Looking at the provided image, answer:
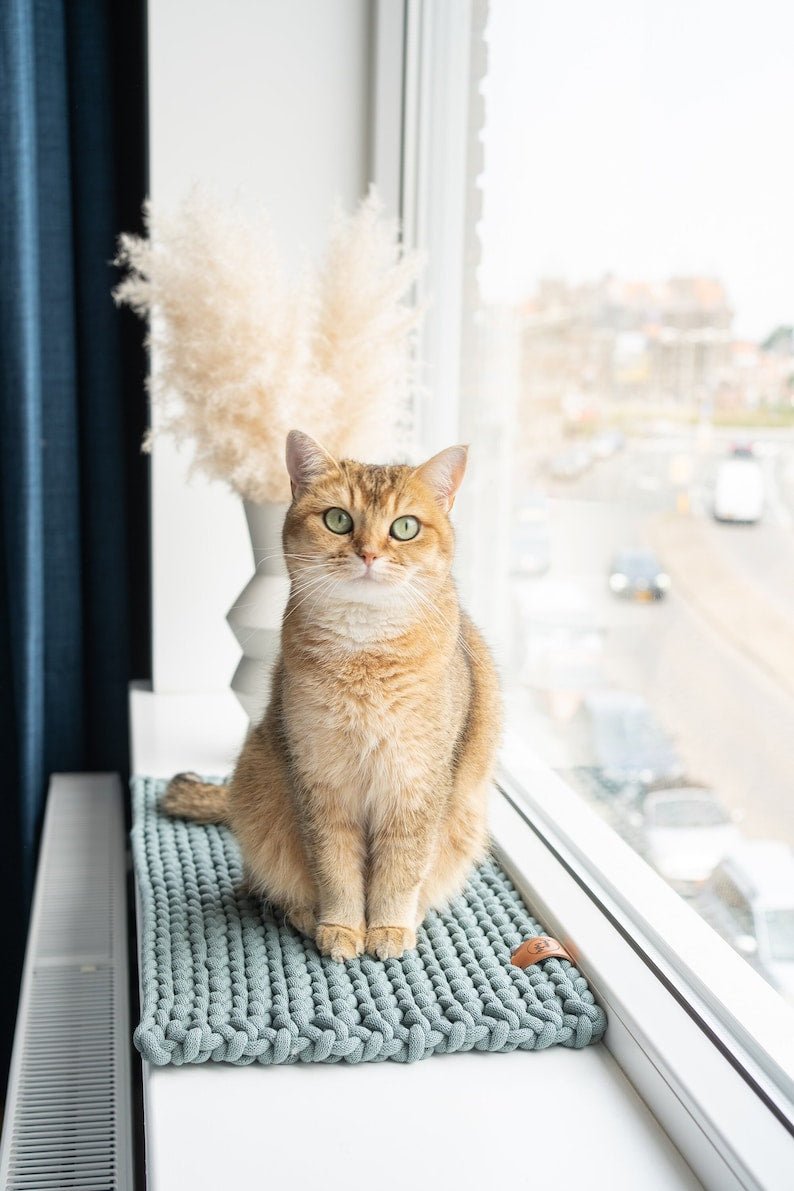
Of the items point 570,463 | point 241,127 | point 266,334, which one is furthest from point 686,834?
point 241,127

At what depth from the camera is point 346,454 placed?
132 centimetres

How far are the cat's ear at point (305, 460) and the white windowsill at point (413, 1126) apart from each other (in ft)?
1.48

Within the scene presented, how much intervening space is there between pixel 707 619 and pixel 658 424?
21cm

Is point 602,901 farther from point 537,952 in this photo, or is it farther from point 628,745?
point 628,745

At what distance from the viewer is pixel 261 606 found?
4.46 feet

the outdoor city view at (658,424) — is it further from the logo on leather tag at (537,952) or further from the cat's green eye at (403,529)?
the cat's green eye at (403,529)

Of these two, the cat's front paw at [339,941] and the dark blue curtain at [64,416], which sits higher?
the dark blue curtain at [64,416]

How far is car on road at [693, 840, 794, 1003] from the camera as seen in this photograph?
0.82 meters

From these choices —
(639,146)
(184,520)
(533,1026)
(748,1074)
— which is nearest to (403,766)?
(533,1026)

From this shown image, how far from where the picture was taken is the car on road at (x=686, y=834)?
Answer: 3.12 ft

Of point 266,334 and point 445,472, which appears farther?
point 266,334

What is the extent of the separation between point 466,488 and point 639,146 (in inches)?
25.0

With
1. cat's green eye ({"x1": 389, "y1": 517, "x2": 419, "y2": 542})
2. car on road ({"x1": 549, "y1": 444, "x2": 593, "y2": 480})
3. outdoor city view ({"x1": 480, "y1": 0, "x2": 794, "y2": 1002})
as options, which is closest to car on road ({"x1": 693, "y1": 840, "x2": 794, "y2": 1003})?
outdoor city view ({"x1": 480, "y1": 0, "x2": 794, "y2": 1002})

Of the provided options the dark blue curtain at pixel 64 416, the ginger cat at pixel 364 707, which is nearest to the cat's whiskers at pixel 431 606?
the ginger cat at pixel 364 707
